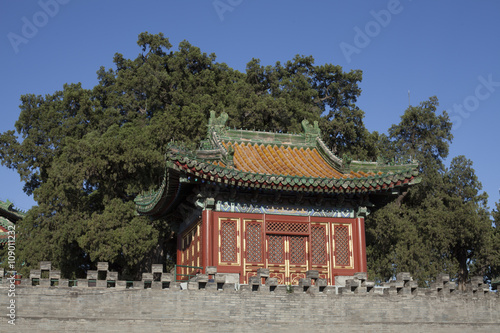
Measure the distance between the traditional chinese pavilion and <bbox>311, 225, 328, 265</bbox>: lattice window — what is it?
0.10 feet

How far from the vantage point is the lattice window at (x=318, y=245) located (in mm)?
19034

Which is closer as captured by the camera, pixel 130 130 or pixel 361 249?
pixel 361 249

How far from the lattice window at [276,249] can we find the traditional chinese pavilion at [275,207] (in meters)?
0.03

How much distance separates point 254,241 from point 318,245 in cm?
192

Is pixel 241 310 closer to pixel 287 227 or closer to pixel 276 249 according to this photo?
pixel 276 249

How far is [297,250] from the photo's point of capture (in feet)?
62.4

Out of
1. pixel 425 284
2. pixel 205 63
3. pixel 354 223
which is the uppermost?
pixel 205 63

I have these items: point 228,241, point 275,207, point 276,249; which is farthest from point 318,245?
point 228,241

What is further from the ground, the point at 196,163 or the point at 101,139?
the point at 101,139

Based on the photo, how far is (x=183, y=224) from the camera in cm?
2202

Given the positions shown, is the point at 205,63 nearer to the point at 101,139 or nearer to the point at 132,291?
the point at 101,139

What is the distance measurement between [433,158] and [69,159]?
21.1 metres

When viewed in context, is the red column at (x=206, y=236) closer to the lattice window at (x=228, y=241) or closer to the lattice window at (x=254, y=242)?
the lattice window at (x=228, y=241)

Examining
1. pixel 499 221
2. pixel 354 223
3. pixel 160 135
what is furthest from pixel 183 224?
pixel 499 221
